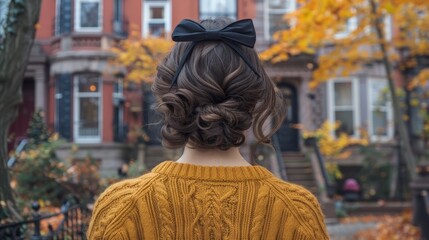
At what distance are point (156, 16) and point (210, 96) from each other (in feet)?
56.2

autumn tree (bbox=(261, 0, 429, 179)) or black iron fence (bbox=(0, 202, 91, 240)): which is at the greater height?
autumn tree (bbox=(261, 0, 429, 179))

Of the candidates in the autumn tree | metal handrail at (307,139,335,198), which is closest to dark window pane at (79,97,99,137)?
metal handrail at (307,139,335,198)

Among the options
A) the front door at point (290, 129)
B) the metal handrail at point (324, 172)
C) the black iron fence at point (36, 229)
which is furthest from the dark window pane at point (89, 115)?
the black iron fence at point (36, 229)

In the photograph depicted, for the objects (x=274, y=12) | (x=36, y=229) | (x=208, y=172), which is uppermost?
(x=274, y=12)

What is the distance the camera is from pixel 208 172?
1786 mm

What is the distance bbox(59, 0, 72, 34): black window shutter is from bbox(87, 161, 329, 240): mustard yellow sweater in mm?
17603

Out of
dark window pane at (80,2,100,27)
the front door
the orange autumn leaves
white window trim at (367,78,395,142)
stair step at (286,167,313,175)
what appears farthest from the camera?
the front door

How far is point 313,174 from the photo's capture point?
53.7 feet

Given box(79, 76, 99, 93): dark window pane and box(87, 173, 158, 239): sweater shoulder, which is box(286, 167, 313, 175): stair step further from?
box(87, 173, 158, 239): sweater shoulder

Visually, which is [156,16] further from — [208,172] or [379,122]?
[208,172]

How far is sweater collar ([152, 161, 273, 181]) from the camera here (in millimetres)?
1778

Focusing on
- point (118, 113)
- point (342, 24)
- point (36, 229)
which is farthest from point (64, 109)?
point (36, 229)

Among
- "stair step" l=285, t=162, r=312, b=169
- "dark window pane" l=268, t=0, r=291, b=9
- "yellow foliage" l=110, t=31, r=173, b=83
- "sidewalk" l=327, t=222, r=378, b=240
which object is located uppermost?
"dark window pane" l=268, t=0, r=291, b=9

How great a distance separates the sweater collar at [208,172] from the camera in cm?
178
